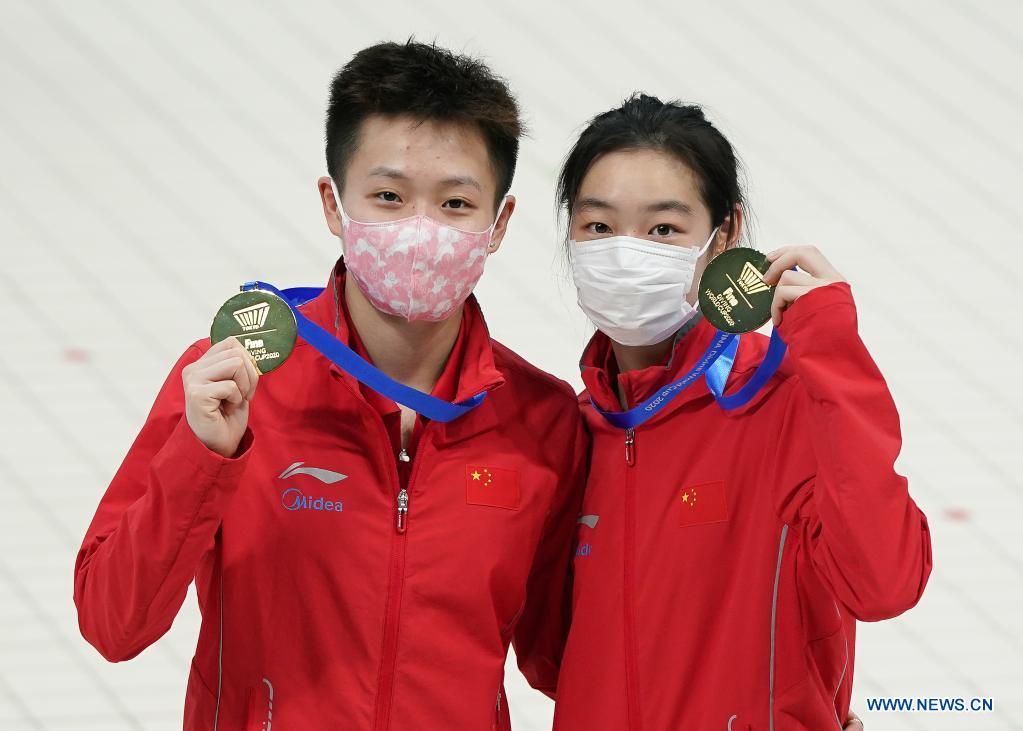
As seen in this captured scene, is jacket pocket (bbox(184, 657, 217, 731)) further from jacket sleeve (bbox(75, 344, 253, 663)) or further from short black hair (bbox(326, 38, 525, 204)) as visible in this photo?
short black hair (bbox(326, 38, 525, 204))

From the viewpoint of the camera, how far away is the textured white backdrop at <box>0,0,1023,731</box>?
12.2 ft

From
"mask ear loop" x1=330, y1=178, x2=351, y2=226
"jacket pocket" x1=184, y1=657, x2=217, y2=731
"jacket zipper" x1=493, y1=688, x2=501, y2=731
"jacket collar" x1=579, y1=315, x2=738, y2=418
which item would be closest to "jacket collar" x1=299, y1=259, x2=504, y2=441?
"mask ear loop" x1=330, y1=178, x2=351, y2=226

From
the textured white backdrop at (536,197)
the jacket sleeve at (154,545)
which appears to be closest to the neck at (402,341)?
the jacket sleeve at (154,545)

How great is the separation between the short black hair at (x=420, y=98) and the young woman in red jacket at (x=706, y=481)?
0.20 metres

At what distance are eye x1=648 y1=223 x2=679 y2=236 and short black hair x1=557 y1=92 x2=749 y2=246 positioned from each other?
94 mm

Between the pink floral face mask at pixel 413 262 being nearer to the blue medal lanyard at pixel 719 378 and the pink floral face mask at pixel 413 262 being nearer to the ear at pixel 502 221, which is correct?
the ear at pixel 502 221

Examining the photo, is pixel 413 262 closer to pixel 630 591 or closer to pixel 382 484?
pixel 382 484

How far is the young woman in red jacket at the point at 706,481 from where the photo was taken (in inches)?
73.5

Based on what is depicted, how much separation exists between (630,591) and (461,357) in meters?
0.55

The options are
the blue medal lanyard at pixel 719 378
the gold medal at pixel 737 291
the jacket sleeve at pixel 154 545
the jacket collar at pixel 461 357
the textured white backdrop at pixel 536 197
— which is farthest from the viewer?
the textured white backdrop at pixel 536 197

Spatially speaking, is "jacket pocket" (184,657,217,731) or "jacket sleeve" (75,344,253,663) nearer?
"jacket sleeve" (75,344,253,663)

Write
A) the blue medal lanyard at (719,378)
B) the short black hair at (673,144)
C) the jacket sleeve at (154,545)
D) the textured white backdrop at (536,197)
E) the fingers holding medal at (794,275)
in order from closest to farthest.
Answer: the jacket sleeve at (154,545) → the fingers holding medal at (794,275) → the blue medal lanyard at (719,378) → the short black hair at (673,144) → the textured white backdrop at (536,197)

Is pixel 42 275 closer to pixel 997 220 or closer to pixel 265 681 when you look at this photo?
pixel 265 681

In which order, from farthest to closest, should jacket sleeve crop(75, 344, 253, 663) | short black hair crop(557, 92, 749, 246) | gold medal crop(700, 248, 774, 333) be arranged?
short black hair crop(557, 92, 749, 246) < gold medal crop(700, 248, 774, 333) < jacket sleeve crop(75, 344, 253, 663)
